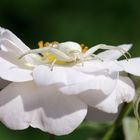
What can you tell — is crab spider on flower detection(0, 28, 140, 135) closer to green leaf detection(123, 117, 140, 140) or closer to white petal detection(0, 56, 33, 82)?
white petal detection(0, 56, 33, 82)

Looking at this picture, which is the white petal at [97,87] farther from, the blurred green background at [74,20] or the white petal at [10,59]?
the blurred green background at [74,20]

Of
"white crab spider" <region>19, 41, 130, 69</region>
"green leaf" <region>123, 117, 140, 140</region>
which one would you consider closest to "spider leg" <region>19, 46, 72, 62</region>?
"white crab spider" <region>19, 41, 130, 69</region>

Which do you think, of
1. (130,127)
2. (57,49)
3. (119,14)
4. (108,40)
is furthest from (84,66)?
(119,14)

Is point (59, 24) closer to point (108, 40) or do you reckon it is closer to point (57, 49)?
point (108, 40)

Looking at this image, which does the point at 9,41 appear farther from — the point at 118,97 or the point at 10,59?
the point at 118,97

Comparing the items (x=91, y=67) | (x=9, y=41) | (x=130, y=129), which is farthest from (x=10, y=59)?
(x=130, y=129)

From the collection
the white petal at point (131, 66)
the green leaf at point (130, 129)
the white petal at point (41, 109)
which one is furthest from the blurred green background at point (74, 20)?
the white petal at point (41, 109)
